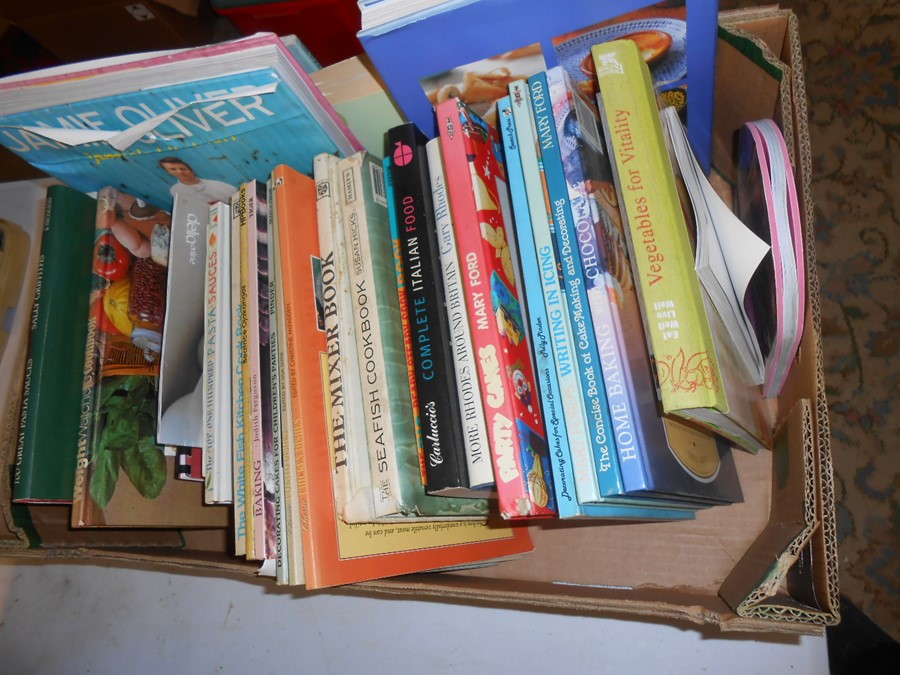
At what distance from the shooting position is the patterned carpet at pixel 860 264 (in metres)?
1.12

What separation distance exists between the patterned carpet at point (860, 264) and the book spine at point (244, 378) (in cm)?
105

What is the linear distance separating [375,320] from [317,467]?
0.50ft

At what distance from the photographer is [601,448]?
0.54 m

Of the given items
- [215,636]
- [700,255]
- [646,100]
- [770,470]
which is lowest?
[215,636]

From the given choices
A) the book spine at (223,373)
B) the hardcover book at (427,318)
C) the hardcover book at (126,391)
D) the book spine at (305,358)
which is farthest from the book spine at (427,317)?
the hardcover book at (126,391)

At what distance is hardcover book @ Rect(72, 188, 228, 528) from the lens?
0.72m

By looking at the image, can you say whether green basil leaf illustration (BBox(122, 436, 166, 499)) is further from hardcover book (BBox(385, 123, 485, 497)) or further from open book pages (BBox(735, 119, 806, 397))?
open book pages (BBox(735, 119, 806, 397))

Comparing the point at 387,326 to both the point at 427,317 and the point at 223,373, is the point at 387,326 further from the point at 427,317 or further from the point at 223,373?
the point at 223,373

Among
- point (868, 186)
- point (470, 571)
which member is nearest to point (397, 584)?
point (470, 571)

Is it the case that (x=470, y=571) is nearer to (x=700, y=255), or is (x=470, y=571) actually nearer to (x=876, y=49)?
(x=700, y=255)

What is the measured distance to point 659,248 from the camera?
19.1 inches

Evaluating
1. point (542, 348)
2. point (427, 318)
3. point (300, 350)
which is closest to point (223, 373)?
point (300, 350)

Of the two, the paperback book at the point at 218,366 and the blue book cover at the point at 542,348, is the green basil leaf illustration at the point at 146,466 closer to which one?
the paperback book at the point at 218,366

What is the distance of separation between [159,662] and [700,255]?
106 cm
